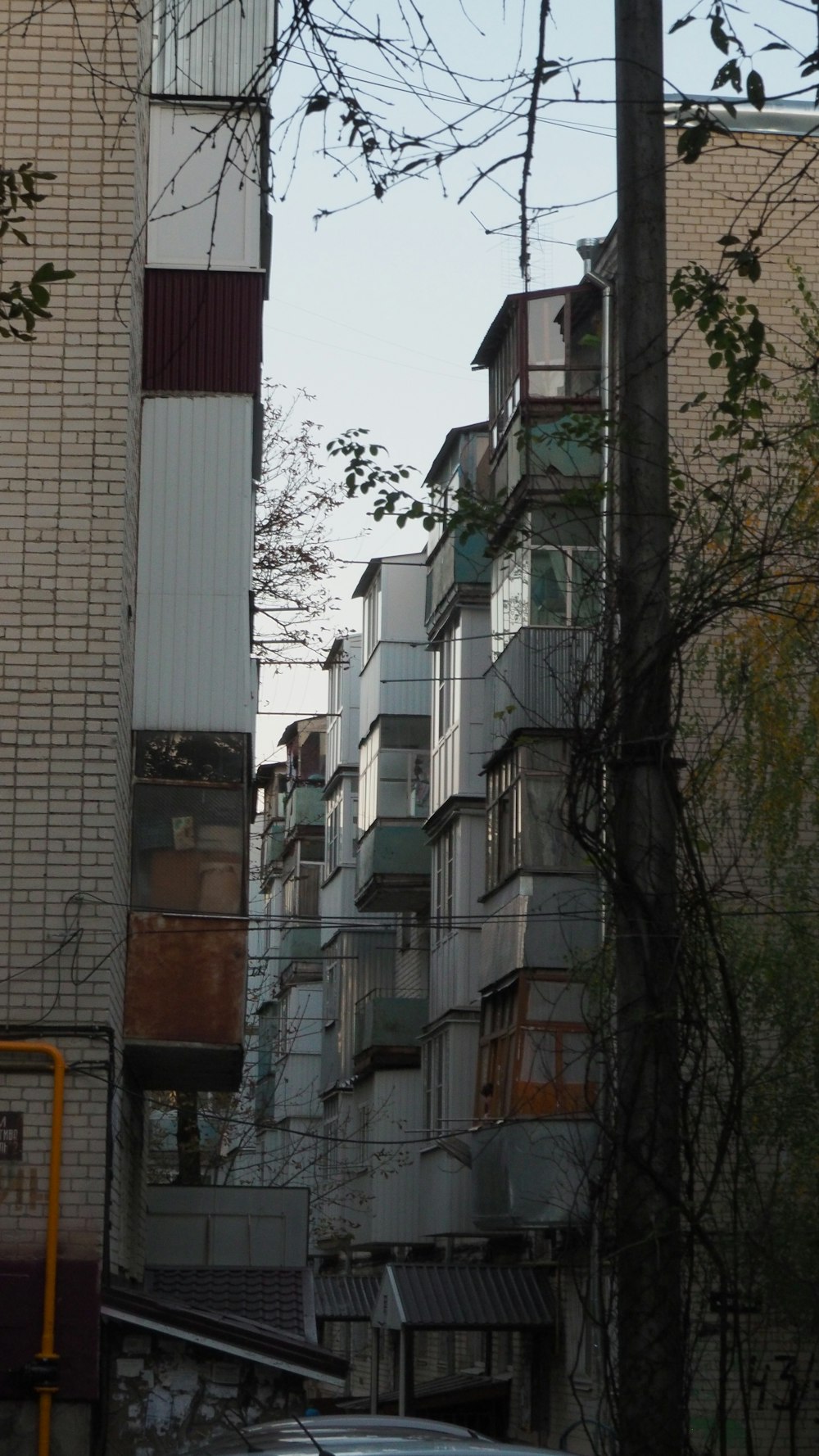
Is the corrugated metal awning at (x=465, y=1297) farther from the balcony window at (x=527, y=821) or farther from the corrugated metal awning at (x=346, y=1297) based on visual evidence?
the corrugated metal awning at (x=346, y=1297)

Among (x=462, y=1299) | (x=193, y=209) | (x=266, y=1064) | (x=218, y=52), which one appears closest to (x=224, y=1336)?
(x=193, y=209)

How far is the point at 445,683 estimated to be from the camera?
25.9 meters

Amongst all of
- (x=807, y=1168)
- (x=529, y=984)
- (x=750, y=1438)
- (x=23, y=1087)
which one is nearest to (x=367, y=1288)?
(x=529, y=984)

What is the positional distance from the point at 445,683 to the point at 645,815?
21.0 meters

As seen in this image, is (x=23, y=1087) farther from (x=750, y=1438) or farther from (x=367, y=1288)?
(x=367, y=1288)

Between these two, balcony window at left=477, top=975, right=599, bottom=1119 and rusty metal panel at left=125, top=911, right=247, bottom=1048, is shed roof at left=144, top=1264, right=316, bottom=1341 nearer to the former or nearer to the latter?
rusty metal panel at left=125, top=911, right=247, bottom=1048

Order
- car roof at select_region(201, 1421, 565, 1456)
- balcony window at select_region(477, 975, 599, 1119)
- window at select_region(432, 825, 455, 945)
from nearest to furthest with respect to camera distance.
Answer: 1. car roof at select_region(201, 1421, 565, 1456)
2. balcony window at select_region(477, 975, 599, 1119)
3. window at select_region(432, 825, 455, 945)

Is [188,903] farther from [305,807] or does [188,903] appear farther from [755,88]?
[305,807]

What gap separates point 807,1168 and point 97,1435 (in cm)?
507

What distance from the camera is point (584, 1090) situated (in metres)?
5.34

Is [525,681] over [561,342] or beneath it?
beneath

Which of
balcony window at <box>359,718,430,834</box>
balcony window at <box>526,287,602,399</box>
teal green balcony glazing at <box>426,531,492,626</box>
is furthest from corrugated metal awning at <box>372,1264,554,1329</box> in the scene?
balcony window at <box>526,287,602,399</box>

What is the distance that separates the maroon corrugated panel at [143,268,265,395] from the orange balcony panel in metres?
3.77

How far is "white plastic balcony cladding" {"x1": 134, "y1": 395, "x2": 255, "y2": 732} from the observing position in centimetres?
1231
